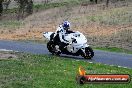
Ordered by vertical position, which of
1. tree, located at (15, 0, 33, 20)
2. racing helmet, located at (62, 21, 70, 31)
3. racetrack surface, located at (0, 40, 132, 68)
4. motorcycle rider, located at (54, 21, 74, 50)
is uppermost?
racing helmet, located at (62, 21, 70, 31)

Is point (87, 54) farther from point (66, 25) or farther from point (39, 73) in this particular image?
point (39, 73)

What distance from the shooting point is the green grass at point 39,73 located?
1348cm

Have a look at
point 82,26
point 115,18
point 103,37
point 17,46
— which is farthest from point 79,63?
point 115,18

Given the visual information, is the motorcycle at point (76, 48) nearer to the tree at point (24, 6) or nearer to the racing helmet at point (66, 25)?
the racing helmet at point (66, 25)

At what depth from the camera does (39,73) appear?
15.6 metres

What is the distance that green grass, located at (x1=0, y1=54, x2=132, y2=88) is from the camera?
44.2 ft

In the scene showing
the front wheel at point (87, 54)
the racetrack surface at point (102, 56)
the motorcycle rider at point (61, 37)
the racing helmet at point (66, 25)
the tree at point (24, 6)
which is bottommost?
the tree at point (24, 6)

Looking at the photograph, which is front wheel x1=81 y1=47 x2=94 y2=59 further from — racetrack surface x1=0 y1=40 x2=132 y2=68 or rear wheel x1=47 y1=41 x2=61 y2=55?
rear wheel x1=47 y1=41 x2=61 y2=55

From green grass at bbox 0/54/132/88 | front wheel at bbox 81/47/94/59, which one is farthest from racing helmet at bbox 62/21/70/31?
green grass at bbox 0/54/132/88

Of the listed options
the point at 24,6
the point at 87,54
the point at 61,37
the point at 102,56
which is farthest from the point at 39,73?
the point at 24,6

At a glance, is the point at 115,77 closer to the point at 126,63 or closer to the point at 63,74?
the point at 63,74

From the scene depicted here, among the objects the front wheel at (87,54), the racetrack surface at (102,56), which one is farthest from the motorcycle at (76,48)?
the racetrack surface at (102,56)

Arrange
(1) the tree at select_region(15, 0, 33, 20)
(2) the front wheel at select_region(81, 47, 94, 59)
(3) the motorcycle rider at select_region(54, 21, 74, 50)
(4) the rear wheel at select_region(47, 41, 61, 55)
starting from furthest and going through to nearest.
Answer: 1. (1) the tree at select_region(15, 0, 33, 20)
2. (4) the rear wheel at select_region(47, 41, 61, 55)
3. (3) the motorcycle rider at select_region(54, 21, 74, 50)
4. (2) the front wheel at select_region(81, 47, 94, 59)

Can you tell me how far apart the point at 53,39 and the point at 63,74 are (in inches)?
313
